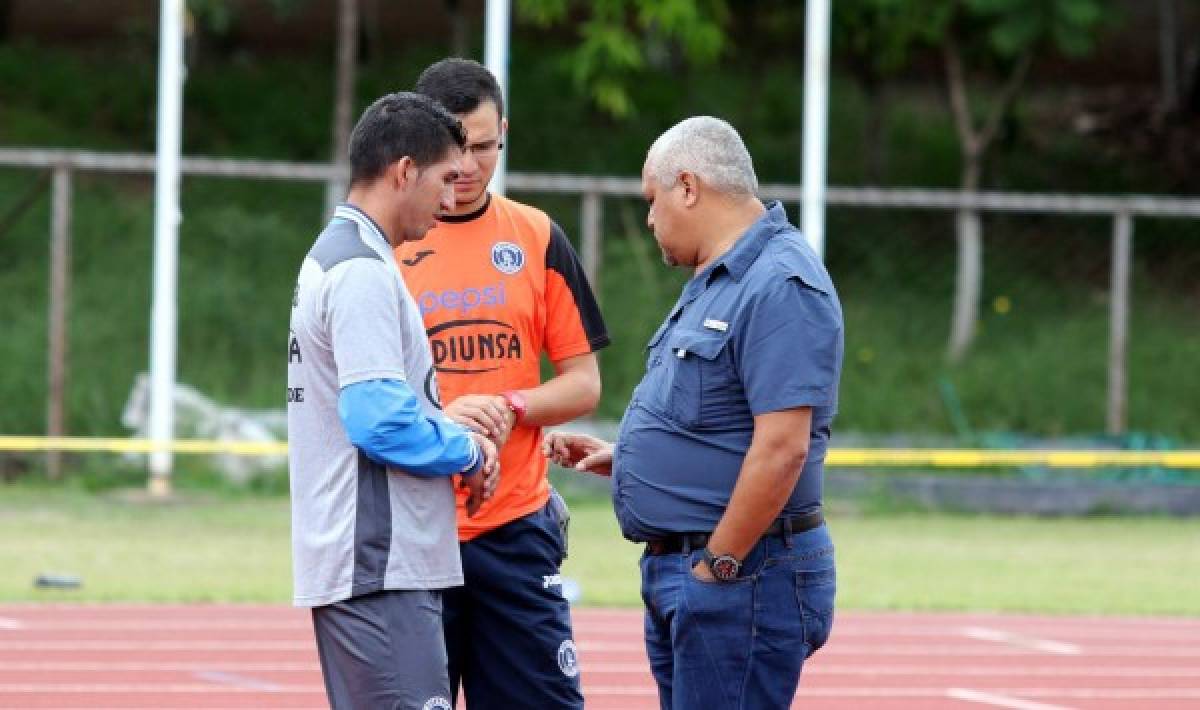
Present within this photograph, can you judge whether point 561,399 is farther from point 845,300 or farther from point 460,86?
point 845,300

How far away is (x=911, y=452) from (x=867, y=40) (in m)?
5.62

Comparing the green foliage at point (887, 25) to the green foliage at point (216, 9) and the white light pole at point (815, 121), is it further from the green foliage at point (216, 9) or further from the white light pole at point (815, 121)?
the green foliage at point (216, 9)

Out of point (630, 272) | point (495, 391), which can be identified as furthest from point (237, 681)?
point (630, 272)

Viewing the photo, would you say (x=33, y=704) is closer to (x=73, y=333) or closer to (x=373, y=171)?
(x=373, y=171)

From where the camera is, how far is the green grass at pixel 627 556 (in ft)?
39.0

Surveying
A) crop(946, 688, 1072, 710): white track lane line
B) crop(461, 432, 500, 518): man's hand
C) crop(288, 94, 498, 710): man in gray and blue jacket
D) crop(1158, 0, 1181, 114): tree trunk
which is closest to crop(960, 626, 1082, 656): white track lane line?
crop(946, 688, 1072, 710): white track lane line

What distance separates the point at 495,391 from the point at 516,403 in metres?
0.15

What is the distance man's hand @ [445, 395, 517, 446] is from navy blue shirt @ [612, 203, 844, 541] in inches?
12.8

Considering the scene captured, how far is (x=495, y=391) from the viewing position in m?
5.61

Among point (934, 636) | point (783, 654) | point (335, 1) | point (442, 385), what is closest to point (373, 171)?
point (442, 385)

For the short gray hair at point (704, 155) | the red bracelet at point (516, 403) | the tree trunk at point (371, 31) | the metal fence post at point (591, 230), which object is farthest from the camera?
the tree trunk at point (371, 31)

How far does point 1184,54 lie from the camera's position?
1181 inches

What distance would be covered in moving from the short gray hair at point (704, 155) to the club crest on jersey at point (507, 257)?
79cm

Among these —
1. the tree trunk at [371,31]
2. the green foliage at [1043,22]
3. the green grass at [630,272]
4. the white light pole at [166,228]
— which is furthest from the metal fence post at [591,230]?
the tree trunk at [371,31]
